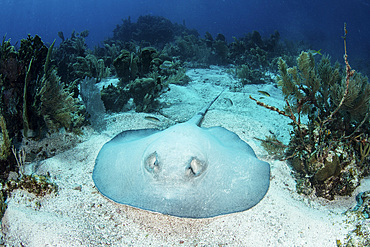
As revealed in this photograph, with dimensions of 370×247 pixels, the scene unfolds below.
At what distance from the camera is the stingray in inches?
78.3

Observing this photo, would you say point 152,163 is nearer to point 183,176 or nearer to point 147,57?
point 183,176

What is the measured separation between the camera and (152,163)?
7.91 ft

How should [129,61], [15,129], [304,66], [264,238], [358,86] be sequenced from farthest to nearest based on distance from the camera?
[129,61], [304,66], [15,129], [358,86], [264,238]

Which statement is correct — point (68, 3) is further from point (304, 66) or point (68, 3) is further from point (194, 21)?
point (304, 66)

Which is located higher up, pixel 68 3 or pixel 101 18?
pixel 68 3

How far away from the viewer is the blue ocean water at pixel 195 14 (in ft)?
167

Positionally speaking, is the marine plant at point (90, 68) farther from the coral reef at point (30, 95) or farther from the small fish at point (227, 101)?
the small fish at point (227, 101)

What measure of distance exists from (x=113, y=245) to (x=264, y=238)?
5.58ft

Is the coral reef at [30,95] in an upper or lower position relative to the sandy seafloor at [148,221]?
upper

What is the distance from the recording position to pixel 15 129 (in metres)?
3.85

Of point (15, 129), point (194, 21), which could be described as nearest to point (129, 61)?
point (15, 129)

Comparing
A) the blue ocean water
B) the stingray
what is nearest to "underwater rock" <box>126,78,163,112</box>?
the stingray

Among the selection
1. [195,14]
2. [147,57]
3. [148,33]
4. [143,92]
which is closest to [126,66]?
[147,57]

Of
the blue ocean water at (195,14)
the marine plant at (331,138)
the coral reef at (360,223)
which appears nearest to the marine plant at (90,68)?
the marine plant at (331,138)
